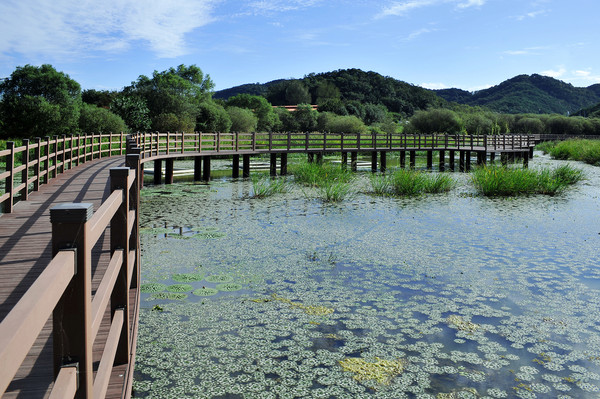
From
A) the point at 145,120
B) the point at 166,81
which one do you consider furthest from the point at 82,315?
the point at 166,81

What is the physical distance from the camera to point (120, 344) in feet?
10.1

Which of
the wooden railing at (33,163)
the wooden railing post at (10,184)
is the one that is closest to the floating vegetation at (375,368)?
the wooden railing at (33,163)

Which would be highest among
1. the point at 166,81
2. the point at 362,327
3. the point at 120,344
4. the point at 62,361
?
the point at 166,81

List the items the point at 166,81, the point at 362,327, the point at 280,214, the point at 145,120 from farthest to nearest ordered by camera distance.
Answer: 1. the point at 166,81
2. the point at 145,120
3. the point at 280,214
4. the point at 362,327

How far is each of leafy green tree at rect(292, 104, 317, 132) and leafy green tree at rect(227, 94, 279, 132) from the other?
109 inches

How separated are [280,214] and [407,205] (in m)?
3.57

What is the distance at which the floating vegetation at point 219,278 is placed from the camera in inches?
256

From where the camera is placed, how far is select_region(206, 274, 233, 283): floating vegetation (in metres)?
6.51

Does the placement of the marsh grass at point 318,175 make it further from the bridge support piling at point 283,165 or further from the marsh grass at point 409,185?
the bridge support piling at point 283,165

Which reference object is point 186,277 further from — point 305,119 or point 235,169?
point 305,119

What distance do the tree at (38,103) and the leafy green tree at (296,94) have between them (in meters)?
67.0

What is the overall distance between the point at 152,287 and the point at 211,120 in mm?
37618

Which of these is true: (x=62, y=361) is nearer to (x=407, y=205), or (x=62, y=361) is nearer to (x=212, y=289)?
(x=212, y=289)

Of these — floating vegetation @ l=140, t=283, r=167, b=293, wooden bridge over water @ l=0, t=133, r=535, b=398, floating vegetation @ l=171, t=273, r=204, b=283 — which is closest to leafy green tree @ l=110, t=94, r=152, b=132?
wooden bridge over water @ l=0, t=133, r=535, b=398
